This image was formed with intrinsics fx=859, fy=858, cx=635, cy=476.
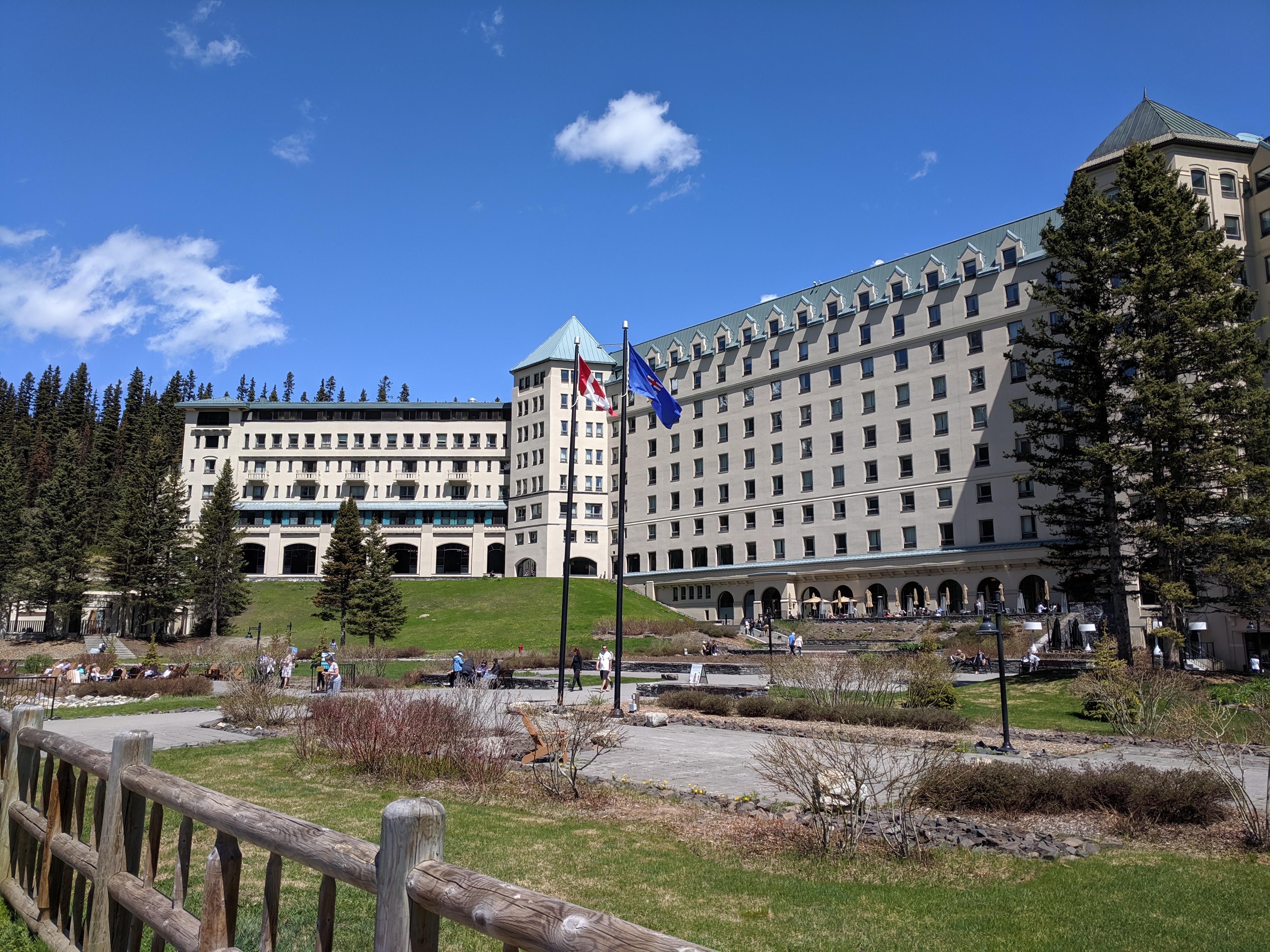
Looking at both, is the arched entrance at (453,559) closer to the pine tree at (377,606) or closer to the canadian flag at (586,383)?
the pine tree at (377,606)

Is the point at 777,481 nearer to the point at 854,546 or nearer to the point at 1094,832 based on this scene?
the point at 854,546

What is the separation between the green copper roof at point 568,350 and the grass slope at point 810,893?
85862mm

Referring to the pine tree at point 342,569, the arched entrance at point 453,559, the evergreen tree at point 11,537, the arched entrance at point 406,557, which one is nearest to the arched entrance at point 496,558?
the arched entrance at point 453,559

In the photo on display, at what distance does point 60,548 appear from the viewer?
73.6m

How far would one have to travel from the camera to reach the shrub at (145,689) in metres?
30.3

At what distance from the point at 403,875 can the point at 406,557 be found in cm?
9998

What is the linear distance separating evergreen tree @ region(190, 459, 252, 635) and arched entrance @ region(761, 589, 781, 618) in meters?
44.8

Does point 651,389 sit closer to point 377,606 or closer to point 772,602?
point 377,606

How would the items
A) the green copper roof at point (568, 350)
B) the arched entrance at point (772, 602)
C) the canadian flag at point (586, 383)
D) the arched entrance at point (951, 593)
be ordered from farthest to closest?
the green copper roof at point (568, 350) < the arched entrance at point (772, 602) < the arched entrance at point (951, 593) < the canadian flag at point (586, 383)

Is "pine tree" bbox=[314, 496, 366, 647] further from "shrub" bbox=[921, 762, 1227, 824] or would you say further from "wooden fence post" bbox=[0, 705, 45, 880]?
"wooden fence post" bbox=[0, 705, 45, 880]

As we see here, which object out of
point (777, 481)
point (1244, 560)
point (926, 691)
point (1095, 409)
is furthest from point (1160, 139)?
point (926, 691)

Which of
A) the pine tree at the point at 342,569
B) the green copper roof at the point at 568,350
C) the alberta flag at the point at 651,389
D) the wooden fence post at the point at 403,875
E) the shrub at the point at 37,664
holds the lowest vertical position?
the shrub at the point at 37,664

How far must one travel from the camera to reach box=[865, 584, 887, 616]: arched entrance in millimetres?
65562

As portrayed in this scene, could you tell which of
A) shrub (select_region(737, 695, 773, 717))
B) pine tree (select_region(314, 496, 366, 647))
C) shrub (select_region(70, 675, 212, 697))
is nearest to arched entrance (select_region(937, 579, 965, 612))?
pine tree (select_region(314, 496, 366, 647))
